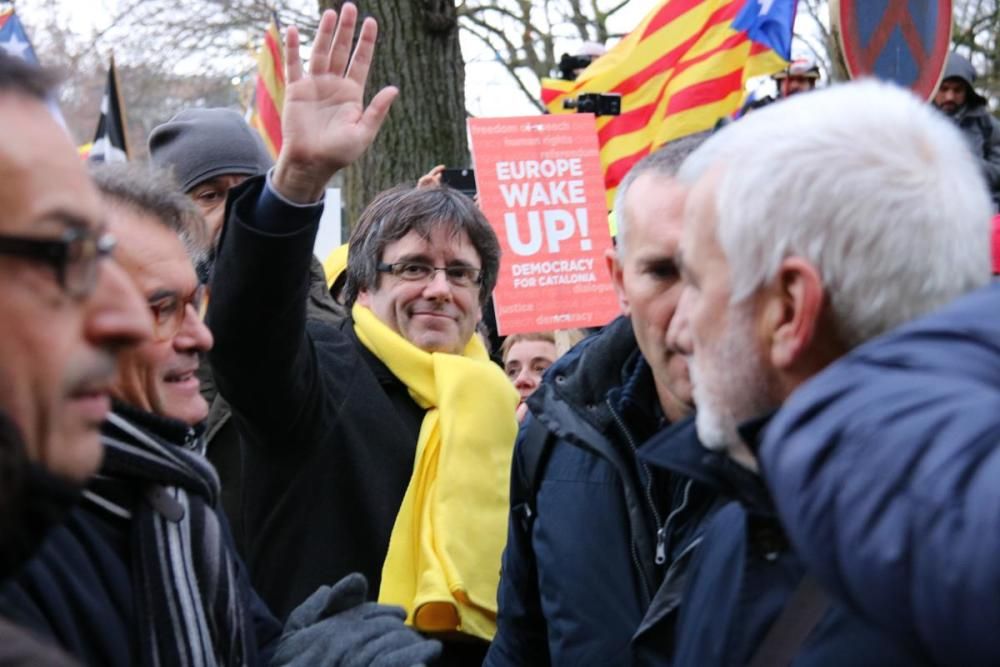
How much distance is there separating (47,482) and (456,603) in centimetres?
209

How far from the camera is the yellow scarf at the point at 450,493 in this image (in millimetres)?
3162

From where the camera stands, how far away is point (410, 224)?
11.6ft

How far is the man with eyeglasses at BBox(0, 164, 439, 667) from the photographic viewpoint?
1.79 m

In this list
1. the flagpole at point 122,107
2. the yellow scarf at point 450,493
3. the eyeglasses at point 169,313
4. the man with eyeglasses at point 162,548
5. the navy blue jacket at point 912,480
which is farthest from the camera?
the flagpole at point 122,107

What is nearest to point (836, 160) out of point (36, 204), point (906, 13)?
point (36, 204)

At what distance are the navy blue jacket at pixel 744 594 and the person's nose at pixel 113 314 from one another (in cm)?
78

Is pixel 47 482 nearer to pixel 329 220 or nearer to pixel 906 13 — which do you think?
pixel 906 13

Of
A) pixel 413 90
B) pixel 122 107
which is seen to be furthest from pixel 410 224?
pixel 413 90

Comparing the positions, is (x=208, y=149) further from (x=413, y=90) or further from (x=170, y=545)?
(x=413, y=90)

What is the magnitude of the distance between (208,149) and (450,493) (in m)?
1.49

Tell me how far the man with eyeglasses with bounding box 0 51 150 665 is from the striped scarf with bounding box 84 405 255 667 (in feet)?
2.24

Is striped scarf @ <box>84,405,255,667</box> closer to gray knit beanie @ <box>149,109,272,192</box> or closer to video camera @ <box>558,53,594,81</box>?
gray knit beanie @ <box>149,109,272,192</box>

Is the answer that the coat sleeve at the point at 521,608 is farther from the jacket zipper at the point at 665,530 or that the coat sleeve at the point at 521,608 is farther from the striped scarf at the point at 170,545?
the striped scarf at the point at 170,545

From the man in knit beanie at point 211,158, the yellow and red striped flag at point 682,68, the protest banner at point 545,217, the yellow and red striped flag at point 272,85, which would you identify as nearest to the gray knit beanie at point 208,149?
the man in knit beanie at point 211,158
